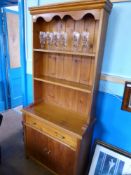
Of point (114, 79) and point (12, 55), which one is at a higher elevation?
point (12, 55)

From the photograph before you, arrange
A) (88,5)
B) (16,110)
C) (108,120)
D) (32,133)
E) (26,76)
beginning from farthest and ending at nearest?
(16,110) → (26,76) → (32,133) → (108,120) → (88,5)

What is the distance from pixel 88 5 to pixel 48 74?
94 centimetres

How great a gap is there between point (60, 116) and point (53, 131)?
7.3 inches

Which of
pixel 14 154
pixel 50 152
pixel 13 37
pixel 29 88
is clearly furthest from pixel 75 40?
pixel 13 37

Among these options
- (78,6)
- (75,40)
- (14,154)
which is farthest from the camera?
(14,154)

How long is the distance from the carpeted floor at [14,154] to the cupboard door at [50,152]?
0.14 metres

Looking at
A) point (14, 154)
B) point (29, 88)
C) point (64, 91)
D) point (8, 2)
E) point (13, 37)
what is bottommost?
point (14, 154)

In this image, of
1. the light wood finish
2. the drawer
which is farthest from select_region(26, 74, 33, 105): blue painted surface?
the drawer

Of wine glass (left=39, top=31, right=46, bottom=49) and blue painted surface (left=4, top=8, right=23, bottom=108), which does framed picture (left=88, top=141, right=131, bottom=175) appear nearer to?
wine glass (left=39, top=31, right=46, bottom=49)

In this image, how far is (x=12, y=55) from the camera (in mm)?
3184

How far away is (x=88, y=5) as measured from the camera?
3.89ft

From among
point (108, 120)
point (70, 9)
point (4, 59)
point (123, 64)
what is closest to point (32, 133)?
point (108, 120)

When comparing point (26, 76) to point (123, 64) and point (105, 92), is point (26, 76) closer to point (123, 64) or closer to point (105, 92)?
point (105, 92)

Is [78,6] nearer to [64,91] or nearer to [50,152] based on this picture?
[64,91]
